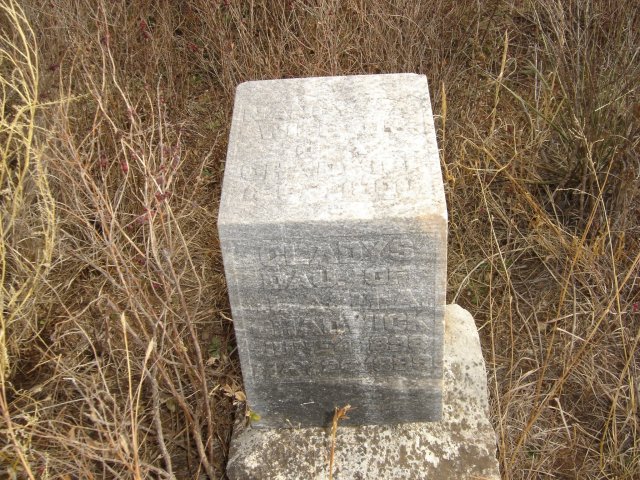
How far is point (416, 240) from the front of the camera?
5.22 ft

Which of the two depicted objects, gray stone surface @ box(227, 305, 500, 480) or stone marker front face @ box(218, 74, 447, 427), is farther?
gray stone surface @ box(227, 305, 500, 480)

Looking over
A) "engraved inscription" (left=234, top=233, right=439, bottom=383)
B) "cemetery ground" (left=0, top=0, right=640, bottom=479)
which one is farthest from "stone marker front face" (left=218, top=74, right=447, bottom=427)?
"cemetery ground" (left=0, top=0, right=640, bottom=479)

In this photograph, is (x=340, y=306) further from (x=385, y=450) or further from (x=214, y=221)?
(x=214, y=221)

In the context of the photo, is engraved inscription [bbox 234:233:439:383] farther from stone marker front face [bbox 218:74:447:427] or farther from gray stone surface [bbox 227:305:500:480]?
gray stone surface [bbox 227:305:500:480]

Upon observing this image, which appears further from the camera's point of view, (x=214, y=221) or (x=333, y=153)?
(x=214, y=221)

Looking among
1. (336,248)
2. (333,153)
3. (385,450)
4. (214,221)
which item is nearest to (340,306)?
(336,248)

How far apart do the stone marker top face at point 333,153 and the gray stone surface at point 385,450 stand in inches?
32.0

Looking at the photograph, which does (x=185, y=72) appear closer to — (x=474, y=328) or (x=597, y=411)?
(x=474, y=328)

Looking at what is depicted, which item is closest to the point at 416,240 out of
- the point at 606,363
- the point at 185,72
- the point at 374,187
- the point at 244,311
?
the point at 374,187

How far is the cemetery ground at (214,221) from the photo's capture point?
78.5 inches

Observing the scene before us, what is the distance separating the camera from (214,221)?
9.57ft

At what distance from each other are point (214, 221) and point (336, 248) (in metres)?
1.39

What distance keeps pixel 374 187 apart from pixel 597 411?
1296mm

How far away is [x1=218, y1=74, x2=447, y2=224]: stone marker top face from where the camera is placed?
160 cm
